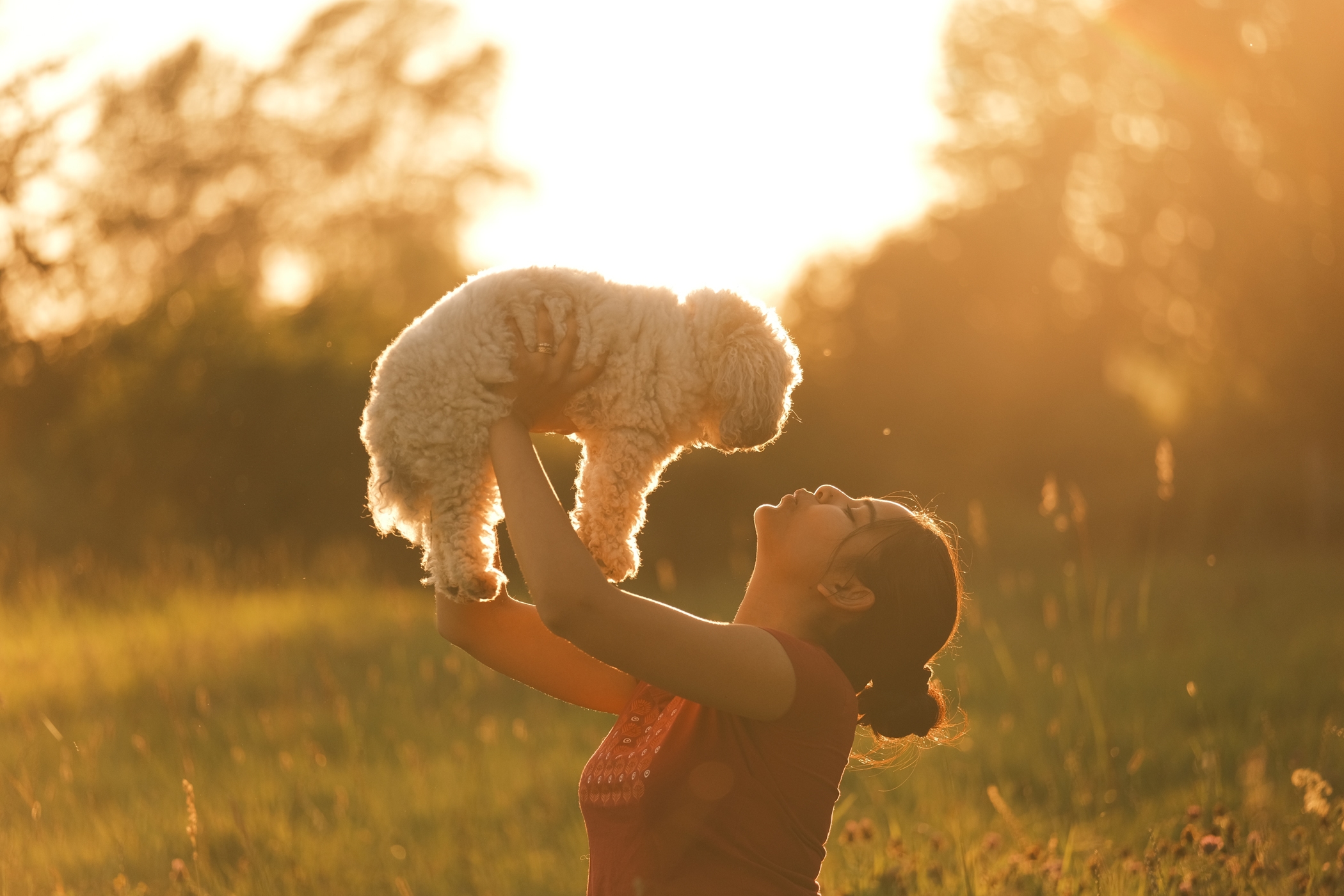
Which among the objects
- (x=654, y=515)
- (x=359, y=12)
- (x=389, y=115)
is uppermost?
(x=359, y=12)

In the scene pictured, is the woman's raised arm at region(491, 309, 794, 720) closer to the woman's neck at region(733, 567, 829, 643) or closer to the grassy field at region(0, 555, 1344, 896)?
the woman's neck at region(733, 567, 829, 643)

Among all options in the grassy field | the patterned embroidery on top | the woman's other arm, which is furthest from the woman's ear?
the grassy field

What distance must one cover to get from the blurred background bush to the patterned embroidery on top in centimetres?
712

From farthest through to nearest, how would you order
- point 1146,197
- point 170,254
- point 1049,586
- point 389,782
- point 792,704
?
point 170,254
point 1146,197
point 1049,586
point 389,782
point 792,704

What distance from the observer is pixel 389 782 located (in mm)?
5773

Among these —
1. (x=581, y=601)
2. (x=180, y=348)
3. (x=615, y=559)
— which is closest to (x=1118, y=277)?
(x=180, y=348)

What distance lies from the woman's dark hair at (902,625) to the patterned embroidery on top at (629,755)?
1.43 feet

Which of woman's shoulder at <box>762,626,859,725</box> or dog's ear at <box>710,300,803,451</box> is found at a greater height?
dog's ear at <box>710,300,803,451</box>

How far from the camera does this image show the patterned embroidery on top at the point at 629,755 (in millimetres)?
2516

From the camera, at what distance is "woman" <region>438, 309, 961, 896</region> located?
7.33 ft

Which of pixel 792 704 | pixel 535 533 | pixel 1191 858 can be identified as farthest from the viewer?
pixel 1191 858

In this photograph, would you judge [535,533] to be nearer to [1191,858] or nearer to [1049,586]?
[1191,858]

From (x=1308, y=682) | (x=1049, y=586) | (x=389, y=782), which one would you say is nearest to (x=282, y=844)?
(x=389, y=782)

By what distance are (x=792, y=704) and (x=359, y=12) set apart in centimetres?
2198
